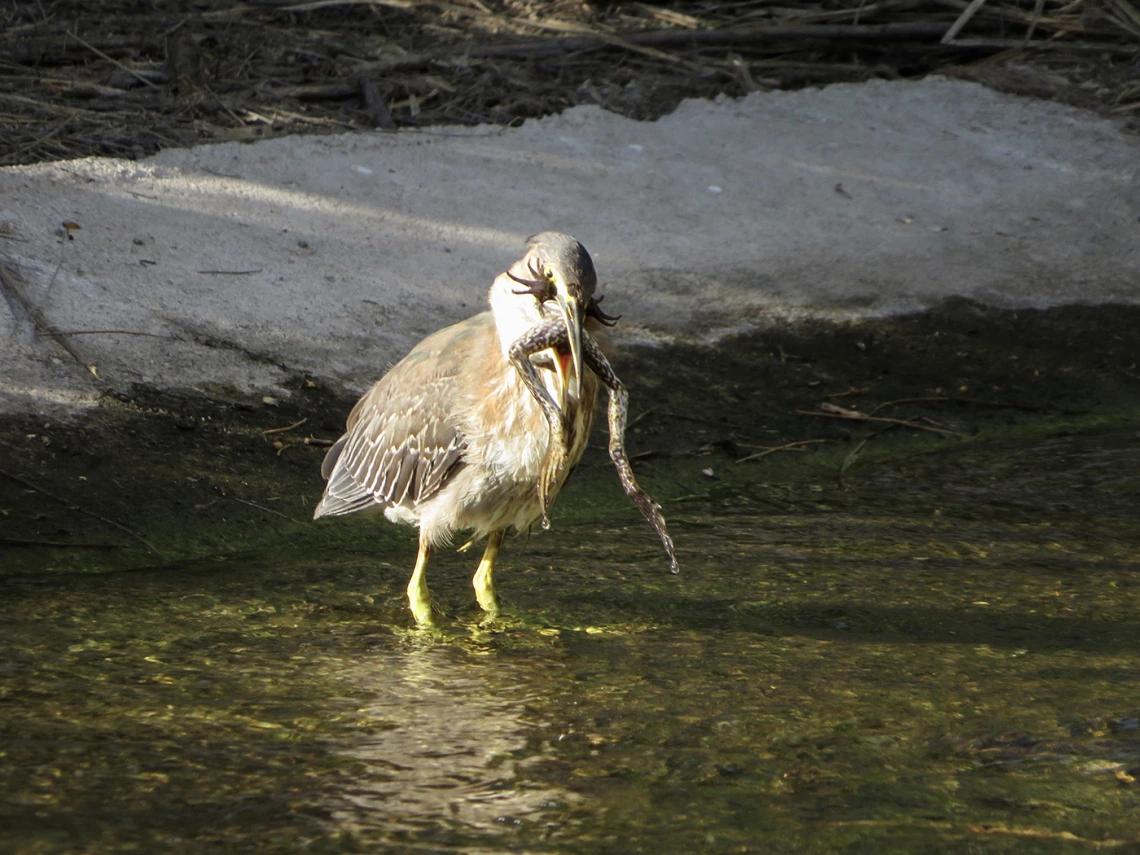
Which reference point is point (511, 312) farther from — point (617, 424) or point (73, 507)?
point (73, 507)

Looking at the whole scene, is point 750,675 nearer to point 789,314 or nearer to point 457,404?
point 457,404

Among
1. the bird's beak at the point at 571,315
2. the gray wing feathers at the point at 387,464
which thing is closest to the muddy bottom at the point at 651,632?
the gray wing feathers at the point at 387,464

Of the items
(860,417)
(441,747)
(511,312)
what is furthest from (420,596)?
(860,417)

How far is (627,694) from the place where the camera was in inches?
163

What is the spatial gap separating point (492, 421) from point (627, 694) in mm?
1106

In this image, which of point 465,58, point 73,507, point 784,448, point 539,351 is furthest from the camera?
point 465,58

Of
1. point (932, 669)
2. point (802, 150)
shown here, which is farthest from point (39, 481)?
point (802, 150)

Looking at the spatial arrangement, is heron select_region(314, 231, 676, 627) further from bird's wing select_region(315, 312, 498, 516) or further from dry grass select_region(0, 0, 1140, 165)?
dry grass select_region(0, 0, 1140, 165)

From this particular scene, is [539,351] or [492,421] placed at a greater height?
[539,351]

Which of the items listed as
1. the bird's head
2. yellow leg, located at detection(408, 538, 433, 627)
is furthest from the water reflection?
the bird's head

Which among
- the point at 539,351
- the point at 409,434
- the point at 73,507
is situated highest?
the point at 539,351

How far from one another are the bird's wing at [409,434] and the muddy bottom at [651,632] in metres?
0.30

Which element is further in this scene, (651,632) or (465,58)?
(465,58)

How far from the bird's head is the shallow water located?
1020 mm
